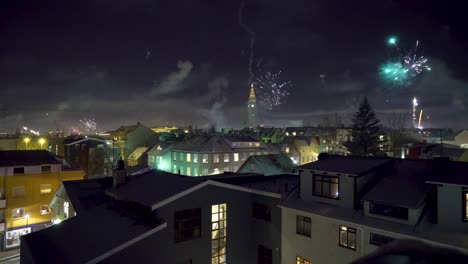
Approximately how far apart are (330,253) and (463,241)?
6606 millimetres

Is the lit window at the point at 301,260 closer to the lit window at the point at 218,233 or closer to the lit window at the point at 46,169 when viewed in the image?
the lit window at the point at 218,233

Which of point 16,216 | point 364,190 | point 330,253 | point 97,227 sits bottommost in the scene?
point 16,216

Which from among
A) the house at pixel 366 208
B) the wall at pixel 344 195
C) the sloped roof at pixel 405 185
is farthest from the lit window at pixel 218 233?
the sloped roof at pixel 405 185

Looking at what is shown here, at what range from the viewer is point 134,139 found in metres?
76.7

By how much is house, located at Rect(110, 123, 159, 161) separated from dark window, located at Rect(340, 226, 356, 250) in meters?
63.8

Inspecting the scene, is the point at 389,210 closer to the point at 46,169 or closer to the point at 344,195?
the point at 344,195

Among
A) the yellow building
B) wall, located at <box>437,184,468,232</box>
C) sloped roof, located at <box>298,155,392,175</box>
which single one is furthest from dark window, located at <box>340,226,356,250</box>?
the yellow building

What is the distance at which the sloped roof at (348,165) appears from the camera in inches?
691

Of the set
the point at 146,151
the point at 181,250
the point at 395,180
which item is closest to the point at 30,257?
Result: the point at 181,250

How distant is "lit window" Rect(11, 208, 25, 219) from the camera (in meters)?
32.5

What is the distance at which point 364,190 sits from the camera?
17406mm

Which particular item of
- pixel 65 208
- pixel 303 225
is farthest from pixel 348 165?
pixel 65 208

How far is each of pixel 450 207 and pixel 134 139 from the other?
237 feet

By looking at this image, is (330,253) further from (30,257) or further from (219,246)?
(30,257)
